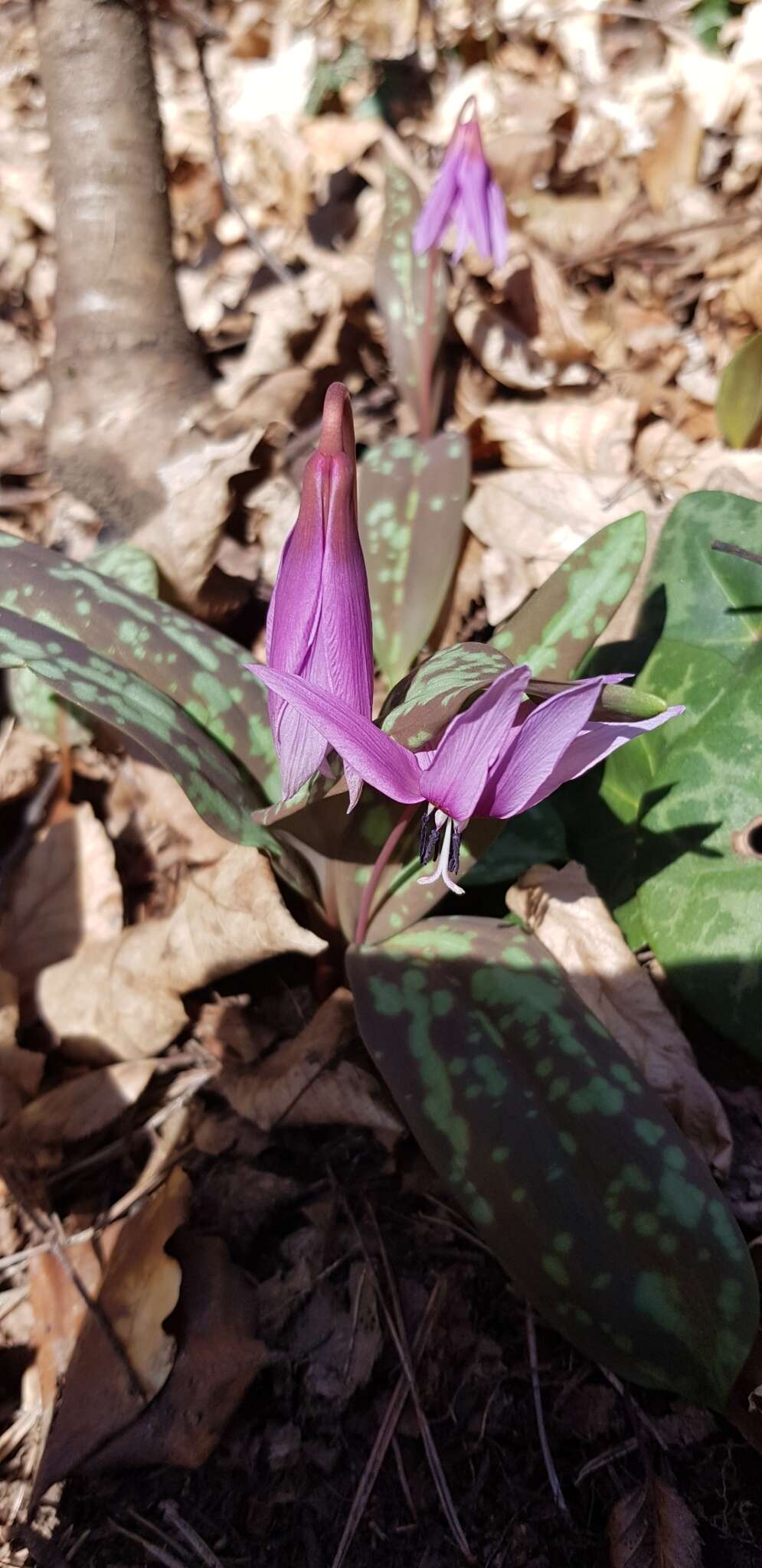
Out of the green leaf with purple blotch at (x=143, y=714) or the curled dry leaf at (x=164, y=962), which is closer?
the green leaf with purple blotch at (x=143, y=714)

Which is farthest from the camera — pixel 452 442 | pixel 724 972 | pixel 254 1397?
pixel 452 442

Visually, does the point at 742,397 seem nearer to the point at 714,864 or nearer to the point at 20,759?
the point at 714,864

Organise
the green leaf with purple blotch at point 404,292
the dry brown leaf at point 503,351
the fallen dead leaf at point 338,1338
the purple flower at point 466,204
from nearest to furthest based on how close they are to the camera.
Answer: the fallen dead leaf at point 338,1338 → the purple flower at point 466,204 → the green leaf with purple blotch at point 404,292 → the dry brown leaf at point 503,351

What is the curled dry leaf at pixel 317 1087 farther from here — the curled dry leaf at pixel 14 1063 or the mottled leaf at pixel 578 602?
the mottled leaf at pixel 578 602

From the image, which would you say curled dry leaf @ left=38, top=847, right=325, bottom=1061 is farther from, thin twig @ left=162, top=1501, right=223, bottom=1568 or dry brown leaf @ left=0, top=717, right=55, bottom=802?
thin twig @ left=162, top=1501, right=223, bottom=1568

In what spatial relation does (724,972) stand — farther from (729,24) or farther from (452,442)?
(729,24)

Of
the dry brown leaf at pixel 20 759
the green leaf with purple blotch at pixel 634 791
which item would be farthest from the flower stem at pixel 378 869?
the dry brown leaf at pixel 20 759

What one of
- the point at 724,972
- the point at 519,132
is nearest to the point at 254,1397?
the point at 724,972

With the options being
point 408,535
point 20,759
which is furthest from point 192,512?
point 20,759
